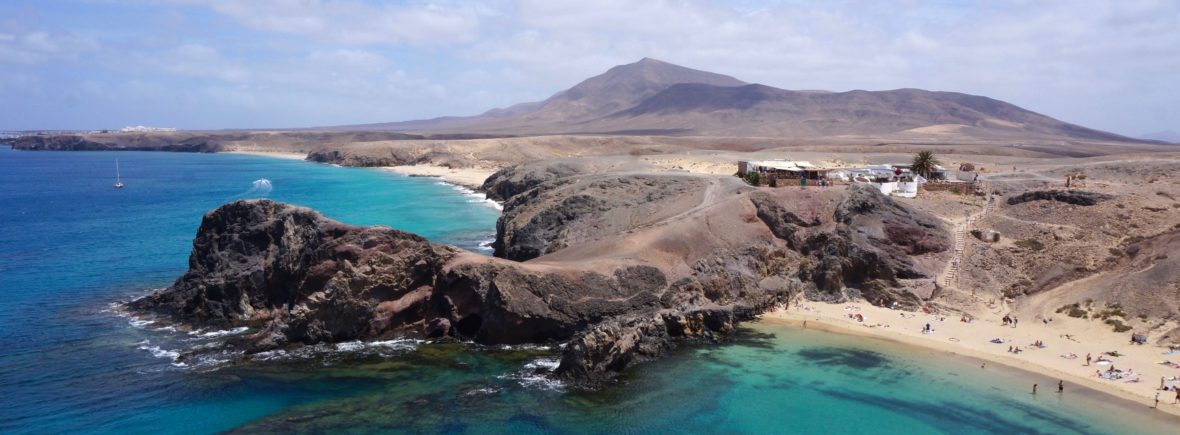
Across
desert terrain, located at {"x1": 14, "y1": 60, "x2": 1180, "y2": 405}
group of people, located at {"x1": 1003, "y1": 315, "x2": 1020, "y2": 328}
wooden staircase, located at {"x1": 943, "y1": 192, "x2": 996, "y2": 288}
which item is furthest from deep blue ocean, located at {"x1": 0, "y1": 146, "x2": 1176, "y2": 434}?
wooden staircase, located at {"x1": 943, "y1": 192, "x2": 996, "y2": 288}

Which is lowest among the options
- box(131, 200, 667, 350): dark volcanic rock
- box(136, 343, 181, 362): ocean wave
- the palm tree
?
box(136, 343, 181, 362): ocean wave

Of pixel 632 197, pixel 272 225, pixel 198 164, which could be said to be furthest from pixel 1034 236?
pixel 198 164

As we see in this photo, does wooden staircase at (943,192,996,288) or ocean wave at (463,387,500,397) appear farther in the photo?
wooden staircase at (943,192,996,288)

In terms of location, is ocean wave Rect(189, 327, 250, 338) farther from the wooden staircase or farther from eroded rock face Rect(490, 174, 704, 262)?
the wooden staircase

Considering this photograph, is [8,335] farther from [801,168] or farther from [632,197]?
[801,168]

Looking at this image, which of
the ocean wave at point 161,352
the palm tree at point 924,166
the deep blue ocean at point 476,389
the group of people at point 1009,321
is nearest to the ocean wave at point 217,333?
the deep blue ocean at point 476,389

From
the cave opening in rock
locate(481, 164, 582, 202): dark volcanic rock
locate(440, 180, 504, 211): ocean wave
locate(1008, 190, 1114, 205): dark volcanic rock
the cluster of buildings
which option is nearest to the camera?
the cave opening in rock
